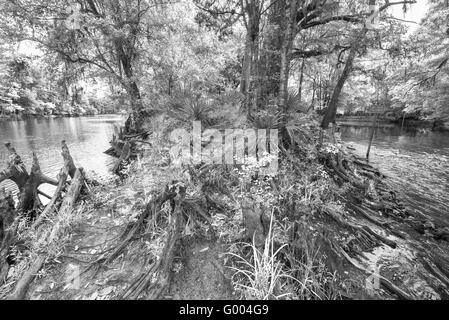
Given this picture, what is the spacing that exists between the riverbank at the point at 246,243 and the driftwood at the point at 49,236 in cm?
9

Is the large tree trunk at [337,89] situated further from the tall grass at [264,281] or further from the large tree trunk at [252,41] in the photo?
the tall grass at [264,281]

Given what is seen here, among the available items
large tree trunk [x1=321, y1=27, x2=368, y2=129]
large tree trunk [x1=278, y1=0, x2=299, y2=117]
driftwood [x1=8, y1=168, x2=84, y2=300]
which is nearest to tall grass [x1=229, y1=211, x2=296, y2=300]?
driftwood [x1=8, y1=168, x2=84, y2=300]

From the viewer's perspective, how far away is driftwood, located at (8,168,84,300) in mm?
2105

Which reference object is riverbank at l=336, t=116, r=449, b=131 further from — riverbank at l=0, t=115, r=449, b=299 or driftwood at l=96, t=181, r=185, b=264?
driftwood at l=96, t=181, r=185, b=264

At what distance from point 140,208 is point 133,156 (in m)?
4.05

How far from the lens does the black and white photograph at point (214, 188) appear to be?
7.11 ft

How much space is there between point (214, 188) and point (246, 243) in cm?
140

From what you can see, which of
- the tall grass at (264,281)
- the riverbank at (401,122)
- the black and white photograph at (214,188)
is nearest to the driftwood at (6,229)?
the black and white photograph at (214,188)

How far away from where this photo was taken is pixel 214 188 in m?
3.61

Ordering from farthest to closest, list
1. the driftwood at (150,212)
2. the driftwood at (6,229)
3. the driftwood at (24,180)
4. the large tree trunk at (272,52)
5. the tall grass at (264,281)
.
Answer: the large tree trunk at (272,52)
the driftwood at (24,180)
the driftwood at (150,212)
the driftwood at (6,229)
the tall grass at (264,281)

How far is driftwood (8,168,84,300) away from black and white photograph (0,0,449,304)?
0.03 metres

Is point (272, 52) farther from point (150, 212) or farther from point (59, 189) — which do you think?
point (59, 189)

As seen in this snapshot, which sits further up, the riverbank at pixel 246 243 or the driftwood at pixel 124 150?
the driftwood at pixel 124 150

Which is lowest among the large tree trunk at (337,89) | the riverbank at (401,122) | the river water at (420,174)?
the river water at (420,174)
